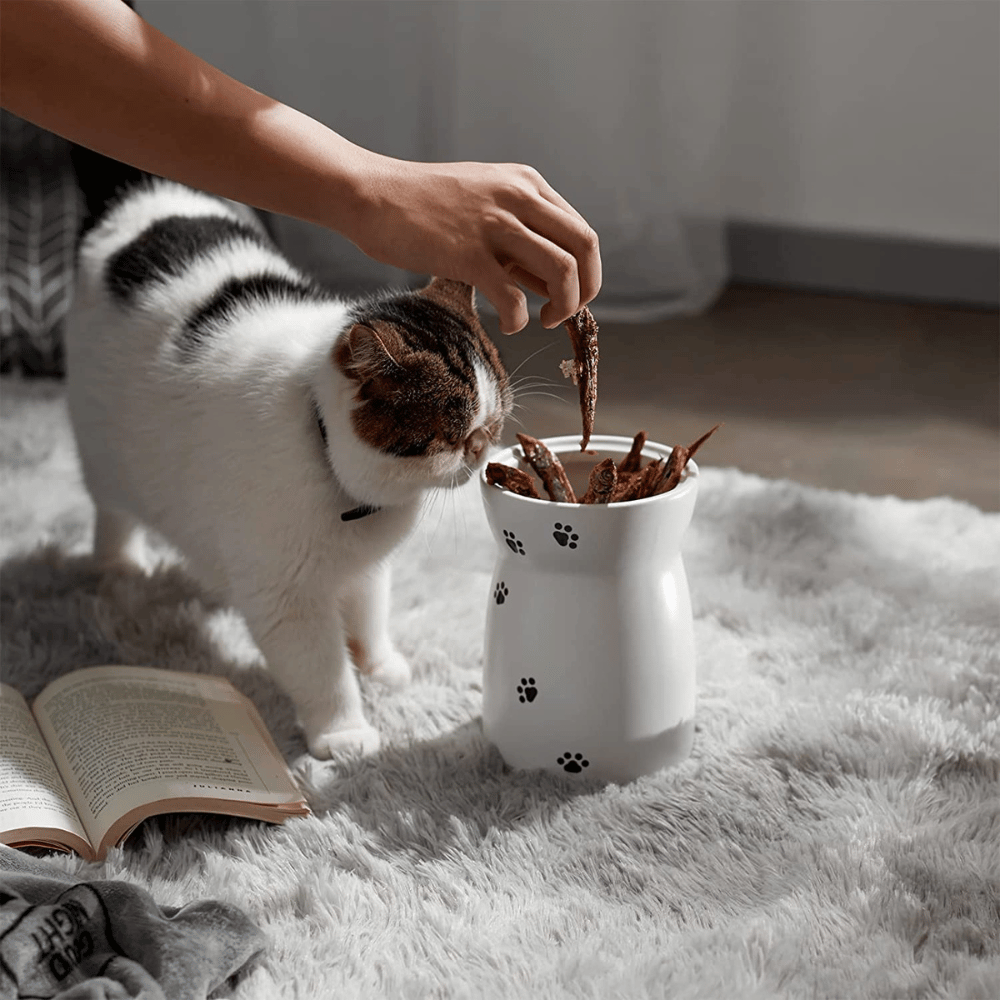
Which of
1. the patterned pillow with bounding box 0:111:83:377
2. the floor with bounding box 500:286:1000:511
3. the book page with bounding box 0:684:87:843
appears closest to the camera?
the book page with bounding box 0:684:87:843

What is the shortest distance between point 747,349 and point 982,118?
563 mm

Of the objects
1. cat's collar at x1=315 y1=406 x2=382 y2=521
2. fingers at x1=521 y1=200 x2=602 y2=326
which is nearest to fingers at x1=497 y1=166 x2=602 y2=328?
fingers at x1=521 y1=200 x2=602 y2=326

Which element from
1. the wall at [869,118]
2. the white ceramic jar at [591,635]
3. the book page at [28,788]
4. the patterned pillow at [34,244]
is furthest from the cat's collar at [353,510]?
the wall at [869,118]

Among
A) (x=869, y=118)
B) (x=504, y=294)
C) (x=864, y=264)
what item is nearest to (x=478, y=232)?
(x=504, y=294)

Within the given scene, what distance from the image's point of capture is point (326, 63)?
2.04 m

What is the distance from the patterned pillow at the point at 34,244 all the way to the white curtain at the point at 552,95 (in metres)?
0.38

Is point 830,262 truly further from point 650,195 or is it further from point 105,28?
point 105,28

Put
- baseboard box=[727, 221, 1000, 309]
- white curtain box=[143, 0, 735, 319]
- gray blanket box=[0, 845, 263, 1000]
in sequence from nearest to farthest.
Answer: gray blanket box=[0, 845, 263, 1000] → white curtain box=[143, 0, 735, 319] → baseboard box=[727, 221, 1000, 309]

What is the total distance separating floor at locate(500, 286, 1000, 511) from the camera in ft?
5.72

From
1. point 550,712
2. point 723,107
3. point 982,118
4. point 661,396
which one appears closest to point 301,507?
point 550,712

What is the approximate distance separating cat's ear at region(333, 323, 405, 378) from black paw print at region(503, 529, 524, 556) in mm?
168

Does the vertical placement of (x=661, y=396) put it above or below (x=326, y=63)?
below

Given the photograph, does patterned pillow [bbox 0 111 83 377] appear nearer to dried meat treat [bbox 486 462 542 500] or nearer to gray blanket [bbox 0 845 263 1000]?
dried meat treat [bbox 486 462 542 500]

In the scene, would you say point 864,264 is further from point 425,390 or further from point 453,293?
point 425,390
